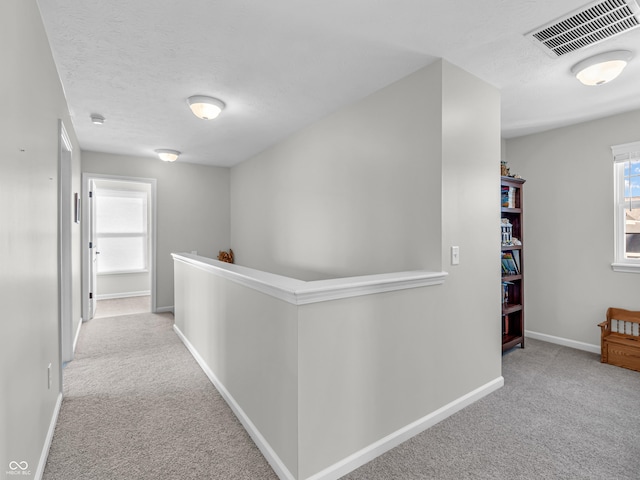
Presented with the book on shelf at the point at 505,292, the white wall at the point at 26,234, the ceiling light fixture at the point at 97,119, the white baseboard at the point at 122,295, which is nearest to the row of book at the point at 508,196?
the book on shelf at the point at 505,292

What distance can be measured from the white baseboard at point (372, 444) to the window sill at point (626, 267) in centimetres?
176

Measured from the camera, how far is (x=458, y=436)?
204 centimetres

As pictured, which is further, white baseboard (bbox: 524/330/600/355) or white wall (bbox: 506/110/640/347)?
white baseboard (bbox: 524/330/600/355)

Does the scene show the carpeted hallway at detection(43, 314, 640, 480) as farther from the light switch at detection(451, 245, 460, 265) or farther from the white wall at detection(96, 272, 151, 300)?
the white wall at detection(96, 272, 151, 300)

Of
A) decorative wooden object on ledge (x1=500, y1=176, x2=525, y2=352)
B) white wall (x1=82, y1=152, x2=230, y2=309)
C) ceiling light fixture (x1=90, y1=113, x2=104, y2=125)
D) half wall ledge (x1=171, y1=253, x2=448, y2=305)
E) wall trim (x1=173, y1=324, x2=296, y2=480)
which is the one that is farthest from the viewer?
white wall (x1=82, y1=152, x2=230, y2=309)

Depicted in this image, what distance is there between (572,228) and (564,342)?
125cm

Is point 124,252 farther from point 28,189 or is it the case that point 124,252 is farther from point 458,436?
point 458,436

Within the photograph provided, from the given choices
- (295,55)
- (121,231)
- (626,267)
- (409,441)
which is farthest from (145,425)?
(121,231)

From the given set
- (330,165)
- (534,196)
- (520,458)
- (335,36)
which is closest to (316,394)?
(520,458)

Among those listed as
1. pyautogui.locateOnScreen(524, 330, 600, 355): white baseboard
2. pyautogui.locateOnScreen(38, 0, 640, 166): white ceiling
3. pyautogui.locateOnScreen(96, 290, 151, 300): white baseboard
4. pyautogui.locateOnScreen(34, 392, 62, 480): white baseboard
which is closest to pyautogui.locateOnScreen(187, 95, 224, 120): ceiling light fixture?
pyautogui.locateOnScreen(38, 0, 640, 166): white ceiling

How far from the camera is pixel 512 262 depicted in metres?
3.50

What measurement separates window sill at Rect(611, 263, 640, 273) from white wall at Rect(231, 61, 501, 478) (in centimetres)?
155

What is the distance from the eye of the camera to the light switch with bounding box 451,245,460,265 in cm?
231

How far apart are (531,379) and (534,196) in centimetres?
213
